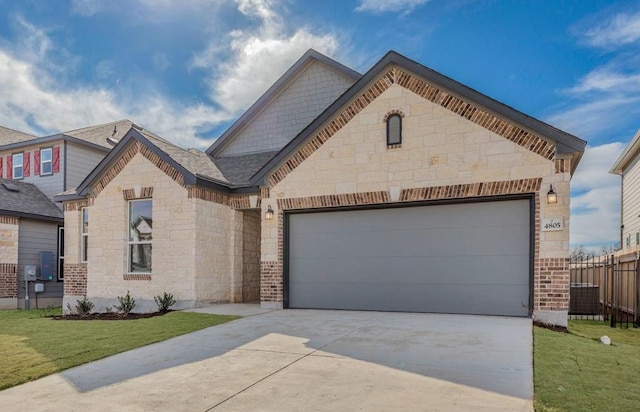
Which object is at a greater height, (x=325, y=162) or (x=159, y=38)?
(x=159, y=38)

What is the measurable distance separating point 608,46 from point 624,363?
11156 millimetres

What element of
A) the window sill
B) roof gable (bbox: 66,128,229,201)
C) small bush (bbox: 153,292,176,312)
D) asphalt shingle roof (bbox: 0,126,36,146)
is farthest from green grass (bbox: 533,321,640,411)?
asphalt shingle roof (bbox: 0,126,36,146)

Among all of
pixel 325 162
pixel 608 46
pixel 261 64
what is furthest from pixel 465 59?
pixel 261 64

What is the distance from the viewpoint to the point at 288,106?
15578mm

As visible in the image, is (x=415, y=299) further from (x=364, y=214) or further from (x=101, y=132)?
(x=101, y=132)

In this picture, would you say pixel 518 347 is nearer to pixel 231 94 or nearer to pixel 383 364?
pixel 383 364

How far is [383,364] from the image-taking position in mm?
5383

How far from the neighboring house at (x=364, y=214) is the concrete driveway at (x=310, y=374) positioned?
6.53 feet

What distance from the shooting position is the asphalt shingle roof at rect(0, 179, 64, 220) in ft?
49.6

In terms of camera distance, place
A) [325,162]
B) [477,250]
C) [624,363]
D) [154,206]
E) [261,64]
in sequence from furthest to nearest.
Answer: [261,64]
[154,206]
[325,162]
[477,250]
[624,363]

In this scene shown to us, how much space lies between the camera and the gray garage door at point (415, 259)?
9094 millimetres

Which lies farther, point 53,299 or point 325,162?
point 53,299

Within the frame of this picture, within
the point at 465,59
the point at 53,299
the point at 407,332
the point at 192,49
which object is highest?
the point at 192,49

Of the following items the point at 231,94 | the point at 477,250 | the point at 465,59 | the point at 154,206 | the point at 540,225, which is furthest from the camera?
the point at 231,94
